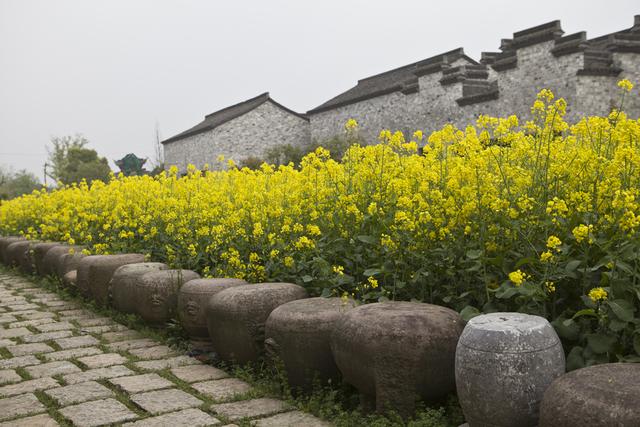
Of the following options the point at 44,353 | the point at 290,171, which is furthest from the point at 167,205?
the point at 44,353

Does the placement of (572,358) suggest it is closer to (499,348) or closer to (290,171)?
(499,348)

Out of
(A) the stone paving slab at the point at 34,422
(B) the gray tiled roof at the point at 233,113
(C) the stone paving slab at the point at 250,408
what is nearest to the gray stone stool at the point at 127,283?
(A) the stone paving slab at the point at 34,422

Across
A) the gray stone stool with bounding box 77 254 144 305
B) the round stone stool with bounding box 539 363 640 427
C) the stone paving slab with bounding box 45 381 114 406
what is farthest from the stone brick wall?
the round stone stool with bounding box 539 363 640 427

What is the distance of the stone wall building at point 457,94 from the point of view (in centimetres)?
1648

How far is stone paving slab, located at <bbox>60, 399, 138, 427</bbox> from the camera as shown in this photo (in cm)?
359

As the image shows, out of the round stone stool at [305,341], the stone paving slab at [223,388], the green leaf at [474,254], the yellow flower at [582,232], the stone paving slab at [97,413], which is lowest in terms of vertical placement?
the stone paving slab at [223,388]

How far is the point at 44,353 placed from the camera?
16.9ft

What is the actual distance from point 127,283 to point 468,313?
360 cm

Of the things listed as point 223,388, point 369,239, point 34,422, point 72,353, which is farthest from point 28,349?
point 369,239

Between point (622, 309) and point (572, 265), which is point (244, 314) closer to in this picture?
point (572, 265)

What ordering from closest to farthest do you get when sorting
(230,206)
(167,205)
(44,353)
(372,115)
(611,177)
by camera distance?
(611,177), (44,353), (230,206), (167,205), (372,115)

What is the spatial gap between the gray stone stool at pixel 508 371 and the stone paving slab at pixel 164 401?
178 centimetres

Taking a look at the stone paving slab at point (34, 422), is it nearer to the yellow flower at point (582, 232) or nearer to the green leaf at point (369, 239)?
the green leaf at point (369, 239)

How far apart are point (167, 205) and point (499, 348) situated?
5602 mm
